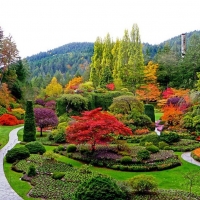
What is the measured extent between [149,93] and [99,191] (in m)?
37.7

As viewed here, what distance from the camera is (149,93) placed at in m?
47.7

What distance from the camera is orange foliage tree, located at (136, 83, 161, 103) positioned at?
155ft

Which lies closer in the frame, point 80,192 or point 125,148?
point 80,192

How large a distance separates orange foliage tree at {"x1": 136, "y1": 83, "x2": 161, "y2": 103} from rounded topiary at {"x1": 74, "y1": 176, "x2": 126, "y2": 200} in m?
36.2

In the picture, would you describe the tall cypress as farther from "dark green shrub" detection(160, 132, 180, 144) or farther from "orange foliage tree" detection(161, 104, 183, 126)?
"orange foliage tree" detection(161, 104, 183, 126)

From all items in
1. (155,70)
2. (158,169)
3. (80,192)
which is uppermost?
(155,70)

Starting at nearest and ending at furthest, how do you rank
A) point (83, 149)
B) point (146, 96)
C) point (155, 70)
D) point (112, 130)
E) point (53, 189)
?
point (53, 189), point (112, 130), point (83, 149), point (146, 96), point (155, 70)

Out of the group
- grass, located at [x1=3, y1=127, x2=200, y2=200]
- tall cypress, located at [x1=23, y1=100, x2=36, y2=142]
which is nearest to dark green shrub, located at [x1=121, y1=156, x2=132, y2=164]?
grass, located at [x1=3, y1=127, x2=200, y2=200]

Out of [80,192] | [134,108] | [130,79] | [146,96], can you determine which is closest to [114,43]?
[130,79]

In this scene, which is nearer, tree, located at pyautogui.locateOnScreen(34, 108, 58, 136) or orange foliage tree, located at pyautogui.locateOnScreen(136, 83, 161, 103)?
tree, located at pyautogui.locateOnScreen(34, 108, 58, 136)

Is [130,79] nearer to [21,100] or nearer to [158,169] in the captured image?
[21,100]

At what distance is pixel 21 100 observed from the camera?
1973 inches

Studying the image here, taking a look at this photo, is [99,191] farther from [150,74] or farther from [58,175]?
[150,74]

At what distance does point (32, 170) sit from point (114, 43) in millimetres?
44737
